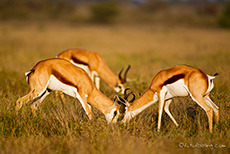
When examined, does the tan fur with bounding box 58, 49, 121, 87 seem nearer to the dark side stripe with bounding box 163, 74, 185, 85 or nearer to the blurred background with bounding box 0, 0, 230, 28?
the dark side stripe with bounding box 163, 74, 185, 85

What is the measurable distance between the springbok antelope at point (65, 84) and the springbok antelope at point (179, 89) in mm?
405

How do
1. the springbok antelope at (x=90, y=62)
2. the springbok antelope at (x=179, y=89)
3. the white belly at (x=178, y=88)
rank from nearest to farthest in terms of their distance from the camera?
the springbok antelope at (x=179, y=89) → the white belly at (x=178, y=88) → the springbok antelope at (x=90, y=62)

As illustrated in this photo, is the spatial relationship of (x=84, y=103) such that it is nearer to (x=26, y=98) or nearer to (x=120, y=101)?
(x=120, y=101)

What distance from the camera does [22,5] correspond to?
127ft

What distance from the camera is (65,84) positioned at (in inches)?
177

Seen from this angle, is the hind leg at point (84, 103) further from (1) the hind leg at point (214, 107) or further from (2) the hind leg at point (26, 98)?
(1) the hind leg at point (214, 107)

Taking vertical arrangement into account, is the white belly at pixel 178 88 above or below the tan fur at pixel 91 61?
below

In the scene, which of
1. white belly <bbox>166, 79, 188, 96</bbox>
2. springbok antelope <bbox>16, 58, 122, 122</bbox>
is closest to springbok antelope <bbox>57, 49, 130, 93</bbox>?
springbok antelope <bbox>16, 58, 122, 122</bbox>

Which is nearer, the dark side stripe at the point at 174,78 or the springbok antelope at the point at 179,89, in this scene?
the springbok antelope at the point at 179,89

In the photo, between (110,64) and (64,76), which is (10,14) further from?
(64,76)

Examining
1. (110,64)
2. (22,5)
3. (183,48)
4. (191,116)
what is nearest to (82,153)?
(191,116)

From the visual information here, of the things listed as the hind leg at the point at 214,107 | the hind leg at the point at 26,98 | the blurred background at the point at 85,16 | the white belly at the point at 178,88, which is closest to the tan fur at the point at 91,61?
the hind leg at the point at 26,98

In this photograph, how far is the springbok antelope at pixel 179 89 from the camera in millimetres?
3887

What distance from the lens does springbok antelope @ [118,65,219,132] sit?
3887 millimetres
